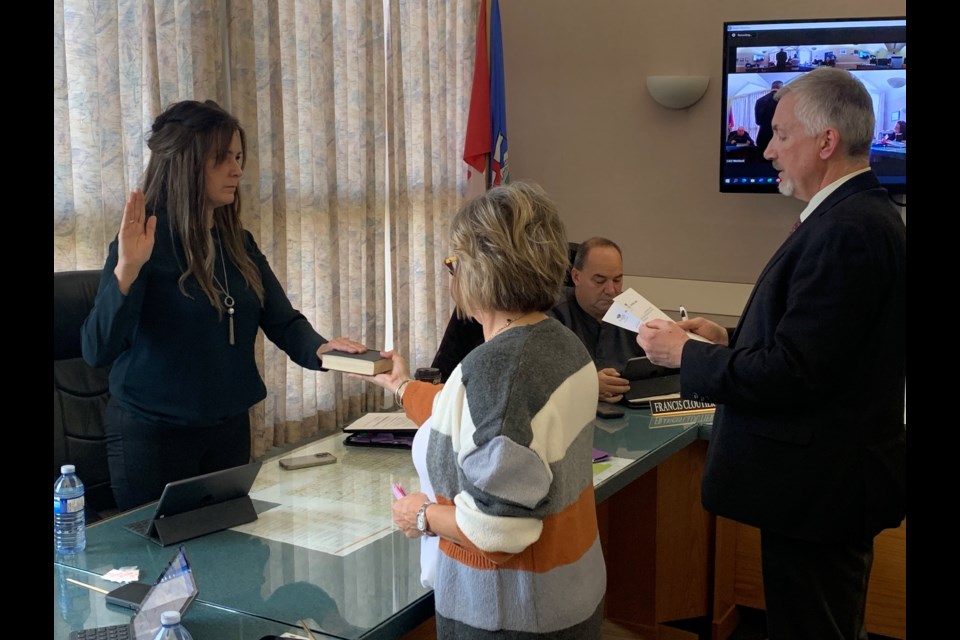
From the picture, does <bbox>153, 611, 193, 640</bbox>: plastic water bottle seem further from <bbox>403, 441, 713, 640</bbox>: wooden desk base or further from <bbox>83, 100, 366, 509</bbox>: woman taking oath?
<bbox>403, 441, 713, 640</bbox>: wooden desk base

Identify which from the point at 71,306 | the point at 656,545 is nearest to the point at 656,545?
the point at 656,545

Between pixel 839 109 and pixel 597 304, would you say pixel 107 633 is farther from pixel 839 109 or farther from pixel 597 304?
pixel 597 304

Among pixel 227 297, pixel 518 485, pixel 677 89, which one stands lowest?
pixel 518 485

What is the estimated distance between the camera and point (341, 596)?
5.76ft

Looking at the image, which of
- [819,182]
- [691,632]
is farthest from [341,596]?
[691,632]

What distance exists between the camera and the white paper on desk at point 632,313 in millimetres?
2666

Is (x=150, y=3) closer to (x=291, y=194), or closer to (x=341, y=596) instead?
(x=291, y=194)

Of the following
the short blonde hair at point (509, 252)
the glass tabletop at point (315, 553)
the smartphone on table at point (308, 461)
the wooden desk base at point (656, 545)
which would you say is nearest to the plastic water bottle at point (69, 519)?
the glass tabletop at point (315, 553)

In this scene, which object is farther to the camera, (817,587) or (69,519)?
(817,587)

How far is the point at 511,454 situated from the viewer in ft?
4.80

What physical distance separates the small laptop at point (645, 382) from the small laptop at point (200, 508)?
152 cm

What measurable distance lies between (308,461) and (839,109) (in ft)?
5.10
